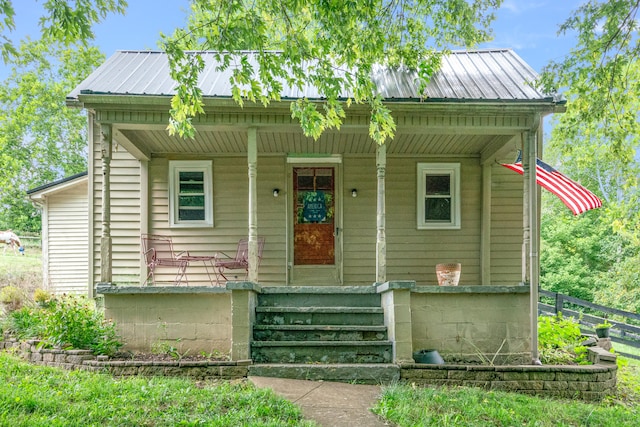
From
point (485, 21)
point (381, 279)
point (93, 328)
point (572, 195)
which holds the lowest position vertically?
point (93, 328)

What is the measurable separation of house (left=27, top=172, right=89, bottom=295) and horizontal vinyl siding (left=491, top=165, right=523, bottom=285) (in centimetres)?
1030

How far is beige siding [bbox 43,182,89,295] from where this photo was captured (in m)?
12.2

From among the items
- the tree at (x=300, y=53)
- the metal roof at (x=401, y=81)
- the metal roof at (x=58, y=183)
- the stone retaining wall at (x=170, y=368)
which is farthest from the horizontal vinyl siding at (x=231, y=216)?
the metal roof at (x=58, y=183)

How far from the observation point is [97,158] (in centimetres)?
776

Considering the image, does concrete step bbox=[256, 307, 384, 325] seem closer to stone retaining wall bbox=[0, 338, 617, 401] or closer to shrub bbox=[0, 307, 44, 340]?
stone retaining wall bbox=[0, 338, 617, 401]

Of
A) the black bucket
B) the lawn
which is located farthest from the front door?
the lawn

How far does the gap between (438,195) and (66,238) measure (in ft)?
32.8

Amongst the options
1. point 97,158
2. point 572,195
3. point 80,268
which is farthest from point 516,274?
point 80,268

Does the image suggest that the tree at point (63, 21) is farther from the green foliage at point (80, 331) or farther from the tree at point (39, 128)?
the tree at point (39, 128)

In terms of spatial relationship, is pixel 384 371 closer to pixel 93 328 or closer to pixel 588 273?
pixel 93 328

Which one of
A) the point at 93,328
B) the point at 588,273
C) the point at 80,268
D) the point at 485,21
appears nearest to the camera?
the point at 93,328

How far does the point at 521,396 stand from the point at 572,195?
2830 mm

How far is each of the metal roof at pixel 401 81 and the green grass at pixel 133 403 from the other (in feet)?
11.6

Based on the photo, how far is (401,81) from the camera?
6.85 m
